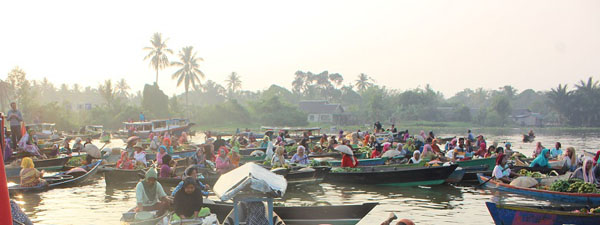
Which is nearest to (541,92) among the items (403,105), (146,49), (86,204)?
Answer: (403,105)

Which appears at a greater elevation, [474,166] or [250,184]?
[250,184]

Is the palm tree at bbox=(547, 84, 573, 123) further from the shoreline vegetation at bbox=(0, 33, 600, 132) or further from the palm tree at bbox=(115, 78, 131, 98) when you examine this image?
the palm tree at bbox=(115, 78, 131, 98)

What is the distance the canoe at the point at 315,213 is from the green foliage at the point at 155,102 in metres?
66.3

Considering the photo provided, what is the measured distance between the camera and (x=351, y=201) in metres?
19.1

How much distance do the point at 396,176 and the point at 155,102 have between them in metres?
61.8

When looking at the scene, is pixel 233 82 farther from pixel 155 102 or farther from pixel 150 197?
pixel 150 197

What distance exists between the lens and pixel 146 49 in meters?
84.9

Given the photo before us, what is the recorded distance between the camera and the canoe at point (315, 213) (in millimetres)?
12469

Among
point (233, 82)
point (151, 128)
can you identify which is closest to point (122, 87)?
point (233, 82)

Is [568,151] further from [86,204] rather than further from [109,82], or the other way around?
[109,82]

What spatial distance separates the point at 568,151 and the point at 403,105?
7714cm

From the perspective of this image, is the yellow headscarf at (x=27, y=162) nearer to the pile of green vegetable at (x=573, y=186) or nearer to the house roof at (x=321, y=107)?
the pile of green vegetable at (x=573, y=186)

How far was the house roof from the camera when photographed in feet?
312

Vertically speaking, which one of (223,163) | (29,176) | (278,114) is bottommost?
(29,176)
